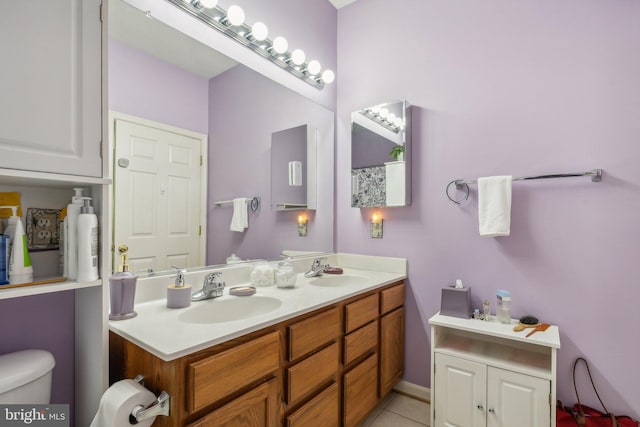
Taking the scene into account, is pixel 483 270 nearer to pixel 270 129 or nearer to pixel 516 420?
pixel 516 420

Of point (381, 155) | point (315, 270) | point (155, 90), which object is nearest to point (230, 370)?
point (315, 270)

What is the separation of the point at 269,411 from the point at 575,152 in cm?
185

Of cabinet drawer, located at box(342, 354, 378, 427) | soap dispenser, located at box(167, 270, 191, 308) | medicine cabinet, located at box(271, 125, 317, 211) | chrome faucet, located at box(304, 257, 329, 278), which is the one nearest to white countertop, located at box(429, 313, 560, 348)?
cabinet drawer, located at box(342, 354, 378, 427)

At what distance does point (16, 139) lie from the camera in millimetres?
821

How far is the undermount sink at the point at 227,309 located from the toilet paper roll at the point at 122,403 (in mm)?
316

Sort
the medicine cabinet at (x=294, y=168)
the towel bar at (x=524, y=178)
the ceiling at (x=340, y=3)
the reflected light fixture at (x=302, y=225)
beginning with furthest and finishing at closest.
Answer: the ceiling at (x=340, y=3)
the reflected light fixture at (x=302, y=225)
the medicine cabinet at (x=294, y=168)
the towel bar at (x=524, y=178)

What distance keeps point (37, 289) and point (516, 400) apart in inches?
75.6

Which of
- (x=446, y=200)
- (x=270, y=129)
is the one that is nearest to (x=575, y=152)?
(x=446, y=200)

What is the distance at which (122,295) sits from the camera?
43.8 inches

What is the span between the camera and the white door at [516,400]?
1407 millimetres

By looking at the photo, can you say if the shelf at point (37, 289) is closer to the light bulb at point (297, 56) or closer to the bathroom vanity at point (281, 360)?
the bathroom vanity at point (281, 360)

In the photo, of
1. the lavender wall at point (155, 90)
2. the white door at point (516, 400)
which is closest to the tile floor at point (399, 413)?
the white door at point (516, 400)

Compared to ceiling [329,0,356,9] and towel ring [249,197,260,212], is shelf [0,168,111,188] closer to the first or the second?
towel ring [249,197,260,212]

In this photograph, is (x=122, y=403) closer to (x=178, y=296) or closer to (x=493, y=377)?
(x=178, y=296)
